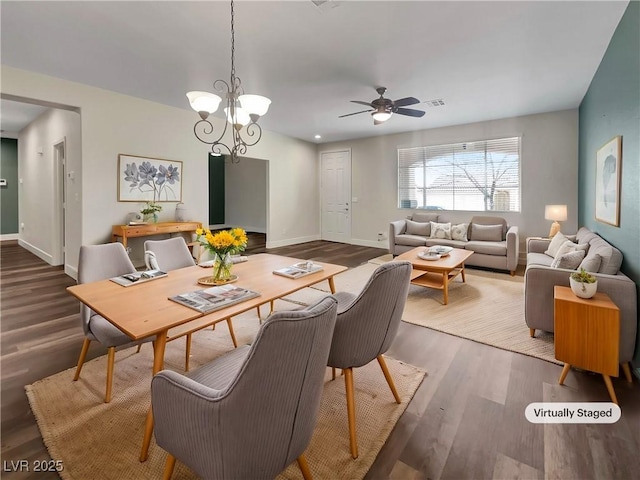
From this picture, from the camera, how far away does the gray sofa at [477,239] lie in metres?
4.81

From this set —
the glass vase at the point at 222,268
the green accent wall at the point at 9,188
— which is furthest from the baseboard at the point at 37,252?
the glass vase at the point at 222,268

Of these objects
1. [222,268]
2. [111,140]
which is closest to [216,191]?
[111,140]

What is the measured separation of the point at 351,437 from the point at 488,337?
181cm

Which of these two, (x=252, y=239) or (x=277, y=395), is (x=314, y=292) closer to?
(x=277, y=395)

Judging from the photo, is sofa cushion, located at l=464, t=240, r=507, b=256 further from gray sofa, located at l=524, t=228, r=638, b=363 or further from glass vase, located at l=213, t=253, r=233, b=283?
glass vase, located at l=213, t=253, r=233, b=283

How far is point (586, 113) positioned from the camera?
4.29 meters

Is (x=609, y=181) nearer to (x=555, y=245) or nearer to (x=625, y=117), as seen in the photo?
(x=625, y=117)

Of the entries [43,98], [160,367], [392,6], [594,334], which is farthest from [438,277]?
[43,98]

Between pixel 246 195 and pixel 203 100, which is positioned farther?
pixel 246 195

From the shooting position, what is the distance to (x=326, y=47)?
9.96 feet

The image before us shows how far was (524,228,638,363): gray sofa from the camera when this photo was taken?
6.95ft

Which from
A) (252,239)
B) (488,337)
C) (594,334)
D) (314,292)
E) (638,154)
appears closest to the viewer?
(594,334)

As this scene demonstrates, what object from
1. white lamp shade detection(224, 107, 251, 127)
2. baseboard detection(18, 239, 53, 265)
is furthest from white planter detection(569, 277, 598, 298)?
baseboard detection(18, 239, 53, 265)

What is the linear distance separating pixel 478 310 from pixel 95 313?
135 inches
